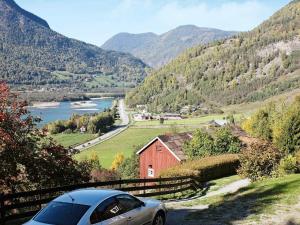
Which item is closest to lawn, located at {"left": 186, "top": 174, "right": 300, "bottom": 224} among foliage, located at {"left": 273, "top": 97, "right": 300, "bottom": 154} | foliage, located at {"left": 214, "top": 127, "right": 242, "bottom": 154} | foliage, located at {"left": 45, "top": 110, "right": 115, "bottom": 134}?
foliage, located at {"left": 214, "top": 127, "right": 242, "bottom": 154}

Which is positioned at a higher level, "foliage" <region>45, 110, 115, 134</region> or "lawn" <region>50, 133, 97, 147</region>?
"foliage" <region>45, 110, 115, 134</region>

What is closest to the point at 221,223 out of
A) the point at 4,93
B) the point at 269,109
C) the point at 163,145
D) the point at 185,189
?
the point at 4,93

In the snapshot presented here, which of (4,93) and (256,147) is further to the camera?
(256,147)

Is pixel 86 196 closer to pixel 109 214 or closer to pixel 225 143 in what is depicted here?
pixel 109 214

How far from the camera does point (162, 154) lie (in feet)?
165

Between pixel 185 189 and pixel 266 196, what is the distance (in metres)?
7.53

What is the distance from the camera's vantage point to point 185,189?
26.9 metres

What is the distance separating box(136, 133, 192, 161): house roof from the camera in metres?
48.4

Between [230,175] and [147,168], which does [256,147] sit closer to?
[230,175]

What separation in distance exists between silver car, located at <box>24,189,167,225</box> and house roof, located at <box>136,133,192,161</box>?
116ft

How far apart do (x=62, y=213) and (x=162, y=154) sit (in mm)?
40032

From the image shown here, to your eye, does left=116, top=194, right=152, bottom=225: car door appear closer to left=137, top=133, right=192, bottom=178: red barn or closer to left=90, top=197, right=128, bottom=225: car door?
left=90, top=197, right=128, bottom=225: car door

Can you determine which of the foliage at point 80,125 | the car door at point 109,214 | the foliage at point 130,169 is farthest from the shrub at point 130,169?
the foliage at point 80,125

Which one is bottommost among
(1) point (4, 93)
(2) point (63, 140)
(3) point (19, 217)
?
(2) point (63, 140)
